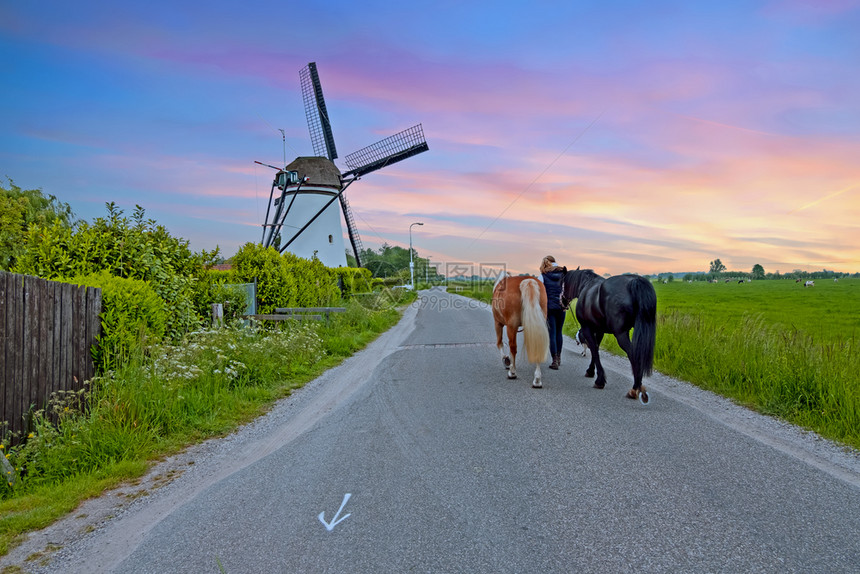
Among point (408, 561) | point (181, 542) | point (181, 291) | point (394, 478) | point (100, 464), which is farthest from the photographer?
point (181, 291)

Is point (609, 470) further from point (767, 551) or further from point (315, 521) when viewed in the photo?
point (315, 521)

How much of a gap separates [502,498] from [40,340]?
4.82 meters

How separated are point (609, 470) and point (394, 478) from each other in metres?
1.76

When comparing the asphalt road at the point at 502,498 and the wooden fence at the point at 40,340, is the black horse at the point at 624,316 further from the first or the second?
the wooden fence at the point at 40,340

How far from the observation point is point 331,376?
26.1ft

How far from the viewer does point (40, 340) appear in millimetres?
4586

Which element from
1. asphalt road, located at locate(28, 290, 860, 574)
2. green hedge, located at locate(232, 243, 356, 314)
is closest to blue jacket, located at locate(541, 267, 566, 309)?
asphalt road, located at locate(28, 290, 860, 574)

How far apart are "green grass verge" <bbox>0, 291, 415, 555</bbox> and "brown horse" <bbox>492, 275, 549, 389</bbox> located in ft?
11.6

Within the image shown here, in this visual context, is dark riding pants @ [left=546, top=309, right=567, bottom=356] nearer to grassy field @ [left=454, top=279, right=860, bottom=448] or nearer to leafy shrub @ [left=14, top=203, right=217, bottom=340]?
grassy field @ [left=454, top=279, right=860, bottom=448]

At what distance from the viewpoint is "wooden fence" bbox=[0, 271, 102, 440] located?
4227mm

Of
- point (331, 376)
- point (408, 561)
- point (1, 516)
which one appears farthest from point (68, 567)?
point (331, 376)

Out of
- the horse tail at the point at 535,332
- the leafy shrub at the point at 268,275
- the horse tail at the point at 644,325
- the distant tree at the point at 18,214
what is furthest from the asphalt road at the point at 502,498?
the distant tree at the point at 18,214

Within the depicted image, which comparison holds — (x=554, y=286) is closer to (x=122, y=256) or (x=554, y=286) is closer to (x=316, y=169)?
(x=122, y=256)

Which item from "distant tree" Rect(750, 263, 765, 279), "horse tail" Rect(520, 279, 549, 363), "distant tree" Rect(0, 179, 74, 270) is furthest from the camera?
"distant tree" Rect(750, 263, 765, 279)
